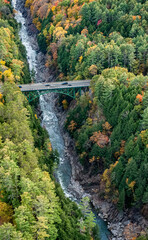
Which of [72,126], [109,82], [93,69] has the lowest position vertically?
[72,126]

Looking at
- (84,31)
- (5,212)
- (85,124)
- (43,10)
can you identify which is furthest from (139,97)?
(43,10)

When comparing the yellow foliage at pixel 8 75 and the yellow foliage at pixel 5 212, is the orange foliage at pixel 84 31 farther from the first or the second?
the yellow foliage at pixel 5 212

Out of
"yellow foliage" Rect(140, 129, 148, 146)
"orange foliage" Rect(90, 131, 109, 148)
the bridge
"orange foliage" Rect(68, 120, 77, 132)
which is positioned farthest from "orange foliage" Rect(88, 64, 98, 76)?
"yellow foliage" Rect(140, 129, 148, 146)

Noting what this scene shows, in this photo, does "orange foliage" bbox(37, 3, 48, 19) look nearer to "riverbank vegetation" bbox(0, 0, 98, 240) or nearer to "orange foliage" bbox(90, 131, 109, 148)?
"riverbank vegetation" bbox(0, 0, 98, 240)

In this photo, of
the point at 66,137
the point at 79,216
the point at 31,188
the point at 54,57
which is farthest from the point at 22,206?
the point at 54,57

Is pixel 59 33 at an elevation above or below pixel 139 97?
above

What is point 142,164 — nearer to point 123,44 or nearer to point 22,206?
point 22,206

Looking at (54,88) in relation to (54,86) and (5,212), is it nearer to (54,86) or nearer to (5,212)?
(54,86)
